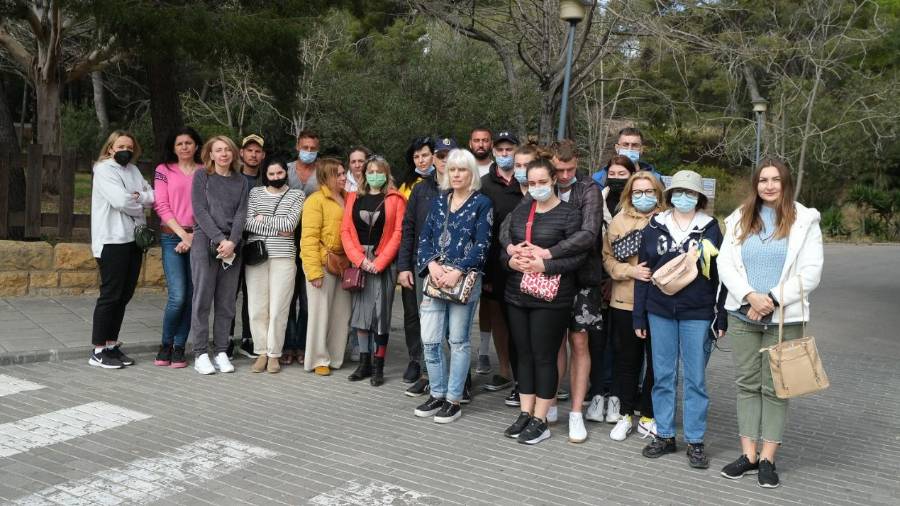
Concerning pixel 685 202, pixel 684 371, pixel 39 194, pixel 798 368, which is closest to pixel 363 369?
pixel 684 371

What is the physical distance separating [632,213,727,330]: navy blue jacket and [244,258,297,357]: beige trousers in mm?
3110

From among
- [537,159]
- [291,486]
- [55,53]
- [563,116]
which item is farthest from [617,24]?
[291,486]

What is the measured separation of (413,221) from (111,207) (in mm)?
2484

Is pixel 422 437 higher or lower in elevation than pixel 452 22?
lower

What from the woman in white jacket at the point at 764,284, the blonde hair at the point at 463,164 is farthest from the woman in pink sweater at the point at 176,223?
the woman in white jacket at the point at 764,284

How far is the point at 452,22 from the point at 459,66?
20.1 feet

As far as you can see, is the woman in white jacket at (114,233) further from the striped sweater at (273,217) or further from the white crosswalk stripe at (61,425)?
the white crosswalk stripe at (61,425)

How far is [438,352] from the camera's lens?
6273 mm

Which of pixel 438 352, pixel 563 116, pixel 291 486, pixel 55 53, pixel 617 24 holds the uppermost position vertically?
pixel 617 24

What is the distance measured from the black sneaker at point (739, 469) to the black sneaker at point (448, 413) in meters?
1.87

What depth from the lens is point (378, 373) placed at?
23.5ft

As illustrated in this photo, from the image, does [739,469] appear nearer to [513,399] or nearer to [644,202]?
[644,202]

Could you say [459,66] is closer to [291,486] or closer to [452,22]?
[452,22]

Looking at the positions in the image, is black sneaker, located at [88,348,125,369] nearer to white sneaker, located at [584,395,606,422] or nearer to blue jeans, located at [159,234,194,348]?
blue jeans, located at [159,234,194,348]
